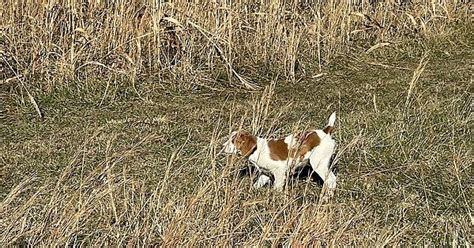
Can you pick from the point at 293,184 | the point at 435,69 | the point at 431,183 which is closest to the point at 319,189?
the point at 293,184

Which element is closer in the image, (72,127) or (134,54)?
(72,127)

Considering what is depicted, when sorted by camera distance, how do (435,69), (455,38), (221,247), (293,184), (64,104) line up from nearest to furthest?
(221,247), (293,184), (64,104), (435,69), (455,38)

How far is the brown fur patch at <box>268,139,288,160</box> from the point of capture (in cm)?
437

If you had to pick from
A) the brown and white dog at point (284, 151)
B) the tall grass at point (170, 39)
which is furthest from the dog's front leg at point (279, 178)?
the tall grass at point (170, 39)

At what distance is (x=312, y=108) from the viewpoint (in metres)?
6.23

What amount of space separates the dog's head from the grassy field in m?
0.14

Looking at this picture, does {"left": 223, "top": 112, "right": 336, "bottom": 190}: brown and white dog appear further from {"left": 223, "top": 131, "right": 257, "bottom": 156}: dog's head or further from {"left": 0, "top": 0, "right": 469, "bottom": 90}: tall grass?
{"left": 0, "top": 0, "right": 469, "bottom": 90}: tall grass

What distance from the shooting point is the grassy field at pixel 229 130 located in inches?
148

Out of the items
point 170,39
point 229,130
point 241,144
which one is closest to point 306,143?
point 241,144

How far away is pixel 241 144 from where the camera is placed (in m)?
4.32

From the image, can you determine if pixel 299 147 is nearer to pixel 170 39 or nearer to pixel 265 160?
pixel 265 160

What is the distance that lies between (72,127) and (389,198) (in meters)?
2.24

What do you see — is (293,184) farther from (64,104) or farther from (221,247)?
(64,104)

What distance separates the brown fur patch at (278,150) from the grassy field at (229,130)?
0.58ft
